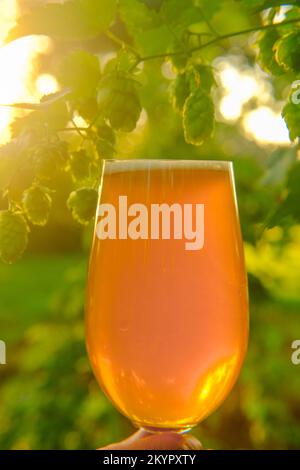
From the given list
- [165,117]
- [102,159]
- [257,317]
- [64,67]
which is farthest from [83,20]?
[257,317]

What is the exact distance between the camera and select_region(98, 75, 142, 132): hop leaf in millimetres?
1068

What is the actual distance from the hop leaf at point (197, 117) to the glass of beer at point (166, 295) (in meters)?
0.18

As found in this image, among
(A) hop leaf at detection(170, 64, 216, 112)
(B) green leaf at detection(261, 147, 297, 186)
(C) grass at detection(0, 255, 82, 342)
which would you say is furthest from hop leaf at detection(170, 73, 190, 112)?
(C) grass at detection(0, 255, 82, 342)

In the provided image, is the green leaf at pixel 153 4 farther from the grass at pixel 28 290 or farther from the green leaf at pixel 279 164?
the grass at pixel 28 290

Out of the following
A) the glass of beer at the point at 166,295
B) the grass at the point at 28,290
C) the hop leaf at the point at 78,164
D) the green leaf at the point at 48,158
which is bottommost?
the glass of beer at the point at 166,295

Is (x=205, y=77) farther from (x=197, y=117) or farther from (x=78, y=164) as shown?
(x=78, y=164)

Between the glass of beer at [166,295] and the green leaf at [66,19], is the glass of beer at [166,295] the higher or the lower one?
the lower one

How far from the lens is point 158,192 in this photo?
1.28m

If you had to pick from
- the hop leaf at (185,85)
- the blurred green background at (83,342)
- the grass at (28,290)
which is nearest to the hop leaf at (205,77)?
the hop leaf at (185,85)

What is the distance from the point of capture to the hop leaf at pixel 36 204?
3.75 ft

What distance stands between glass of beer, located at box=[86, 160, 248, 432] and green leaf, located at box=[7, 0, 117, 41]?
0.26 meters

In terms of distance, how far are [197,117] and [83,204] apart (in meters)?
0.25

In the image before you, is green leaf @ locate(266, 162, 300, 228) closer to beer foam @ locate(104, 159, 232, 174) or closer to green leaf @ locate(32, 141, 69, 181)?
beer foam @ locate(104, 159, 232, 174)

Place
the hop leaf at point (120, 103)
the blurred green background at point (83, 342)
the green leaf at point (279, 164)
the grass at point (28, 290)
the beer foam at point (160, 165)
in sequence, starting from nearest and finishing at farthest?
the hop leaf at point (120, 103) → the beer foam at point (160, 165) → the green leaf at point (279, 164) → the blurred green background at point (83, 342) → the grass at point (28, 290)
